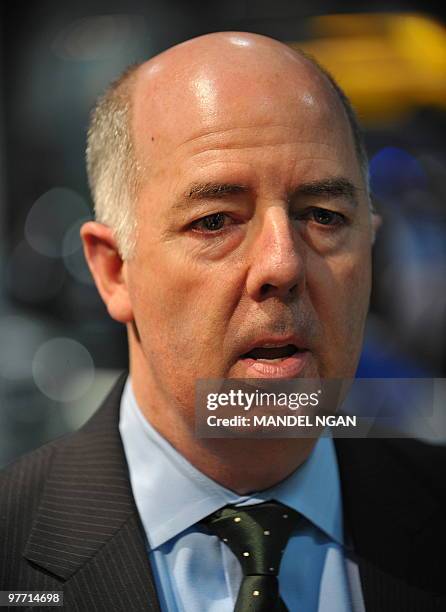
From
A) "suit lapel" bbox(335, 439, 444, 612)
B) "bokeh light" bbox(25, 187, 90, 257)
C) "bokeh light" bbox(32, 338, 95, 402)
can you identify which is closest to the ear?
"suit lapel" bbox(335, 439, 444, 612)

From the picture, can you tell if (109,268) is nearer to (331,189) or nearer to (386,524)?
(331,189)

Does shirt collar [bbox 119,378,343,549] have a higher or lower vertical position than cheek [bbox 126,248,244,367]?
lower

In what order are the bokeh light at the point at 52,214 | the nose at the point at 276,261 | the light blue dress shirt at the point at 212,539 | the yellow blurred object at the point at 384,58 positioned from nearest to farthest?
the nose at the point at 276,261 < the light blue dress shirt at the point at 212,539 < the yellow blurred object at the point at 384,58 < the bokeh light at the point at 52,214

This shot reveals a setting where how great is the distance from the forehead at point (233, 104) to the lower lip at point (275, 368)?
0.39m

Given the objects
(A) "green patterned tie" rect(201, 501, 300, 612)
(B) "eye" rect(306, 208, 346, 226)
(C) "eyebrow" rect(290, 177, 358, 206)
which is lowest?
(A) "green patterned tie" rect(201, 501, 300, 612)

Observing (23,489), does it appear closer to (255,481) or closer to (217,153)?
(255,481)

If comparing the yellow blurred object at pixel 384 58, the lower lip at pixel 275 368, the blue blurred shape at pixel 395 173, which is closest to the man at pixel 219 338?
the lower lip at pixel 275 368

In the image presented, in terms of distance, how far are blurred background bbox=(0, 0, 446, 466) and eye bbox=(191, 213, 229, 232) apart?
571 millimetres

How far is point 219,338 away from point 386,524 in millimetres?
560

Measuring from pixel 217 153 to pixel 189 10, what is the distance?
70cm

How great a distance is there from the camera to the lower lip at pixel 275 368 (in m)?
1.26

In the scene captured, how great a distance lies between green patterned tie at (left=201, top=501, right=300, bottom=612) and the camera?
1.29 m

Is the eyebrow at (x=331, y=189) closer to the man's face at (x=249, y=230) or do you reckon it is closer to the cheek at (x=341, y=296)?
the man's face at (x=249, y=230)

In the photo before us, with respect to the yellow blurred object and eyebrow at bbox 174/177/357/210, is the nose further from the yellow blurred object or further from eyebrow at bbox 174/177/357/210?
the yellow blurred object
